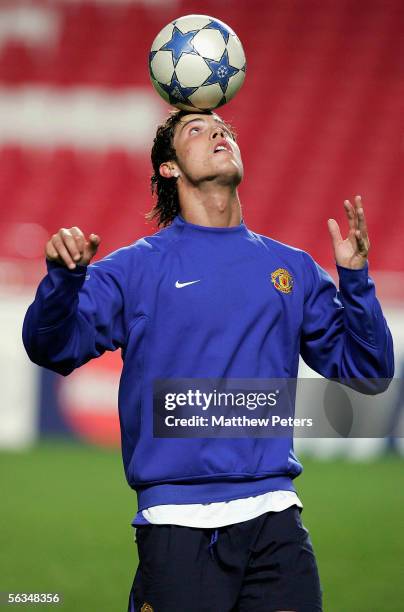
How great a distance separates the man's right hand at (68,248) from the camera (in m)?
2.80

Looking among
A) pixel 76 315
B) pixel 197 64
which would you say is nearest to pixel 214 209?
pixel 76 315

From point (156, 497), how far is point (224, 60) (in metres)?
1.67

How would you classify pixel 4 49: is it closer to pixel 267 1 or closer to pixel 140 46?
pixel 140 46

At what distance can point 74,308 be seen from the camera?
9.38 ft

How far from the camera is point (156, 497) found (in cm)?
291

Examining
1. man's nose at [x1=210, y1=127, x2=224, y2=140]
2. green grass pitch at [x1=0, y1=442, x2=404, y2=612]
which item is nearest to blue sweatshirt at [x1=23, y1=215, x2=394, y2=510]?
man's nose at [x1=210, y1=127, x2=224, y2=140]

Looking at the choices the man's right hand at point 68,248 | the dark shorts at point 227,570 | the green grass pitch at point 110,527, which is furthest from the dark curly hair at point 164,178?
the green grass pitch at point 110,527

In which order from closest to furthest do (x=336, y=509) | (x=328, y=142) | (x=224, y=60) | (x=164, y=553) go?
1. (x=164, y=553)
2. (x=224, y=60)
3. (x=336, y=509)
4. (x=328, y=142)

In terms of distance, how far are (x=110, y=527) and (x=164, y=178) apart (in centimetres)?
344

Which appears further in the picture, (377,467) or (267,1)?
(267,1)

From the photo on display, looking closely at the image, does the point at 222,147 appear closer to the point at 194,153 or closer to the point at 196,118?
the point at 194,153

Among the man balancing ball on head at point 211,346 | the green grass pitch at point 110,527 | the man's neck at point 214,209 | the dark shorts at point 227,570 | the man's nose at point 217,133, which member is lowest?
the green grass pitch at point 110,527

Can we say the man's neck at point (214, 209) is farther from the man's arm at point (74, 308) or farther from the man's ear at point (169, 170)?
the man's arm at point (74, 308)

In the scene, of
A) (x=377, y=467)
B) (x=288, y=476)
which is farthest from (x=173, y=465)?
(x=377, y=467)
